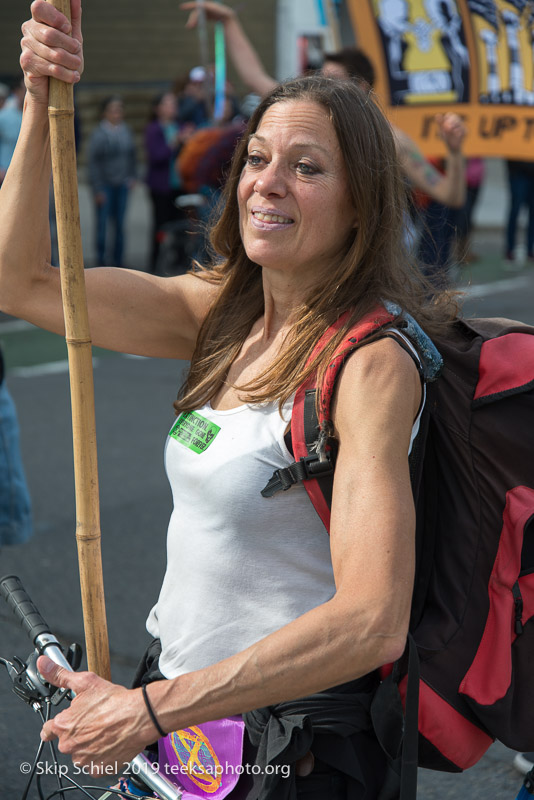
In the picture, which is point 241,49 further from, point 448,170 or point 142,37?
point 142,37

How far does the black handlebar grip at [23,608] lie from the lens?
1.82 m

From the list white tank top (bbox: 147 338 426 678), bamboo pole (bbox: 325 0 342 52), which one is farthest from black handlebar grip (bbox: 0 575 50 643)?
bamboo pole (bbox: 325 0 342 52)

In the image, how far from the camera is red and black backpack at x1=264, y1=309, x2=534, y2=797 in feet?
5.64

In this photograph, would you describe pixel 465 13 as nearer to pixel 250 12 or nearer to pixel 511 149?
pixel 511 149

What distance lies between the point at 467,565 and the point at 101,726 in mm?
669

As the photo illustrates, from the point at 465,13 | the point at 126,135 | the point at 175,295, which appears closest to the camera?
the point at 175,295

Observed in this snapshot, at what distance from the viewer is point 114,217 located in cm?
1316

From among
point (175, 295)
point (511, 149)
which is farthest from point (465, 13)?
point (175, 295)

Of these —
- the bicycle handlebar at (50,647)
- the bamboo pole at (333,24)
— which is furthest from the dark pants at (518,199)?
the bicycle handlebar at (50,647)

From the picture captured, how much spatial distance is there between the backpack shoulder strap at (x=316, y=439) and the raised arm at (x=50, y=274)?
1.95ft

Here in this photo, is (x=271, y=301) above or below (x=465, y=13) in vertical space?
below

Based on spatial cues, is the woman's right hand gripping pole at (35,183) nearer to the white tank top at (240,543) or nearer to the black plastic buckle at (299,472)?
the white tank top at (240,543)

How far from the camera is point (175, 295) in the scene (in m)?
2.23

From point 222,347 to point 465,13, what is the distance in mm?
3314
